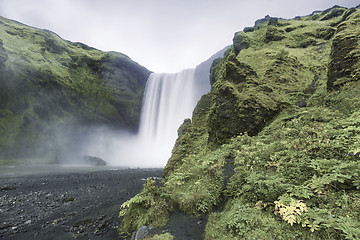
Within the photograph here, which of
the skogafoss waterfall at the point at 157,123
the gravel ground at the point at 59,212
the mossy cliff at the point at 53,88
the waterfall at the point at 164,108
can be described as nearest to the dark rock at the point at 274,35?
the gravel ground at the point at 59,212

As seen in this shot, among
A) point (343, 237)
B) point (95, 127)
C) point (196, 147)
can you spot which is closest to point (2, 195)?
point (196, 147)

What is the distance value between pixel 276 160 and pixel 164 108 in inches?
2365

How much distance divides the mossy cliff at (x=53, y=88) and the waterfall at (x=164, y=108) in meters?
4.60

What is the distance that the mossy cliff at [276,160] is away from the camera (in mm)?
4023

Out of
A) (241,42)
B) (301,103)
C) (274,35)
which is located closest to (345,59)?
(301,103)

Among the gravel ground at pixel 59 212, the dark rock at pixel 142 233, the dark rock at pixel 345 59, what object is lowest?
the gravel ground at pixel 59 212

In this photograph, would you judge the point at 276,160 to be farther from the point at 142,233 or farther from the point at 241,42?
the point at 241,42

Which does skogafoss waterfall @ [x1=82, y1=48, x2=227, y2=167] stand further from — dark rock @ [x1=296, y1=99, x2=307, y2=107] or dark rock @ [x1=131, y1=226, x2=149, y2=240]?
dark rock @ [x1=131, y1=226, x2=149, y2=240]

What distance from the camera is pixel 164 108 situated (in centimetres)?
6538

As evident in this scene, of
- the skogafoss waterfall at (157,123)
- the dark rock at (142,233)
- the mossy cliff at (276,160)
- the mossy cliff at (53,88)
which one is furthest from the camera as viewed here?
the skogafoss waterfall at (157,123)

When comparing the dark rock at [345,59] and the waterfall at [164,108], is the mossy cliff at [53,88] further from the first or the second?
the dark rock at [345,59]

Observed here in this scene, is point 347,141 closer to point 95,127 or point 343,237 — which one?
point 343,237

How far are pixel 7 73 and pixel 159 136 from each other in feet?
146

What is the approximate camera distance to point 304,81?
13.8 m
